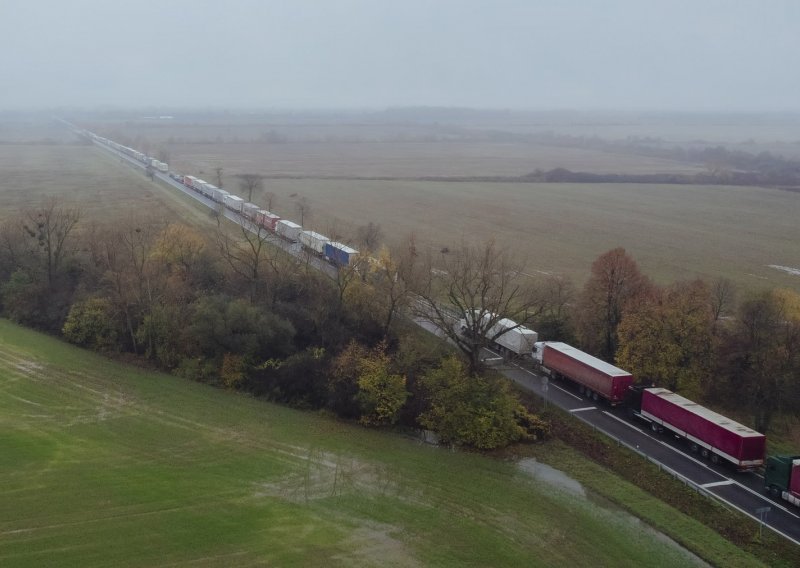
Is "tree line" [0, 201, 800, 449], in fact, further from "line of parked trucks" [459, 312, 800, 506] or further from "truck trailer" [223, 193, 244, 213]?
"truck trailer" [223, 193, 244, 213]

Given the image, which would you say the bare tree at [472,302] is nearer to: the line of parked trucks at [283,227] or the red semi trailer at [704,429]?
the line of parked trucks at [283,227]

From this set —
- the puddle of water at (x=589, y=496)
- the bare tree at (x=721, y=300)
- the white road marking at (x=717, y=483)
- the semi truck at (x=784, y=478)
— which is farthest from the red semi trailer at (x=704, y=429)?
the bare tree at (x=721, y=300)

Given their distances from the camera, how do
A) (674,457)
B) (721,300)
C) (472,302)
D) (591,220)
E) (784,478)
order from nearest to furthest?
(784,478) → (674,457) → (472,302) → (721,300) → (591,220)

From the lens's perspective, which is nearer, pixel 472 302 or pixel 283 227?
pixel 472 302

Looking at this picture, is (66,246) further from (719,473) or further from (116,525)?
(719,473)

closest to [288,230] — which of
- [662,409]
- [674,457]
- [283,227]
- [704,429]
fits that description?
[283,227]

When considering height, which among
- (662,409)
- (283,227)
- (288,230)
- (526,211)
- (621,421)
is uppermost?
(526,211)

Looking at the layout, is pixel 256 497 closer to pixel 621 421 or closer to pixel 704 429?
pixel 621 421

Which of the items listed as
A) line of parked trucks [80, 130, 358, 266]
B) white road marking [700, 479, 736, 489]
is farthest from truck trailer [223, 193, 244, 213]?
Result: white road marking [700, 479, 736, 489]
